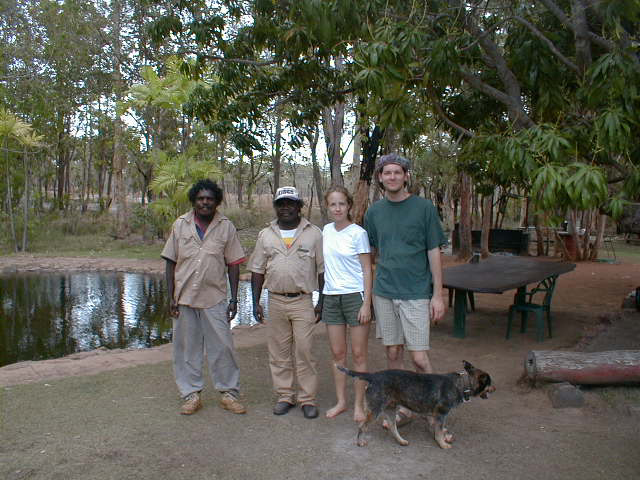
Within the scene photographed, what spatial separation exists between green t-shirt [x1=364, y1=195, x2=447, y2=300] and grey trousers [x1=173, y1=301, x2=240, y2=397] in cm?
128

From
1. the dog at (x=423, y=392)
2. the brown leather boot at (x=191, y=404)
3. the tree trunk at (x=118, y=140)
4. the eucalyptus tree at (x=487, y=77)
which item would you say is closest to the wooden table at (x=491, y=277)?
the eucalyptus tree at (x=487, y=77)

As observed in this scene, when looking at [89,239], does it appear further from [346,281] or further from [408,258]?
[408,258]

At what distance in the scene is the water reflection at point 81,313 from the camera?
313 inches

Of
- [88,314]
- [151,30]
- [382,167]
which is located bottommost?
[88,314]

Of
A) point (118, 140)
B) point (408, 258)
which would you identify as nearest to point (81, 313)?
point (408, 258)

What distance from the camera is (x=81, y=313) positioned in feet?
32.2

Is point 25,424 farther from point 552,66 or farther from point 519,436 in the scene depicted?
point 552,66

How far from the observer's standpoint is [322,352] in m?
6.27

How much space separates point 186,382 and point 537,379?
9.19 feet

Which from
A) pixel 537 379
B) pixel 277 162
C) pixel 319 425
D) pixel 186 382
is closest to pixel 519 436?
pixel 537 379

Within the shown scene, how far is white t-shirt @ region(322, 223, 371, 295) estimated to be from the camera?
3.90 metres

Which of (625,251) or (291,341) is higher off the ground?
(625,251)

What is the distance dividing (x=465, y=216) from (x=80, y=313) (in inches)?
398

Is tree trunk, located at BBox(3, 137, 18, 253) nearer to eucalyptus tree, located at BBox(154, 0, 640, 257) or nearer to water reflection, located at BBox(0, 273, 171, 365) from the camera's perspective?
water reflection, located at BBox(0, 273, 171, 365)
